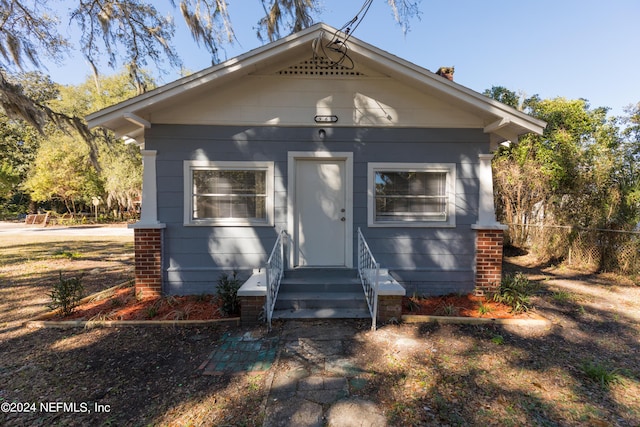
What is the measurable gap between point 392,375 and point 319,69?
4.85 m

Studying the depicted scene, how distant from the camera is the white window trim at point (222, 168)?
523 centimetres

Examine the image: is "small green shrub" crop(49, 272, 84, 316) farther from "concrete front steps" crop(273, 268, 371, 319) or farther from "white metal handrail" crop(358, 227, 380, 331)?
"white metal handrail" crop(358, 227, 380, 331)

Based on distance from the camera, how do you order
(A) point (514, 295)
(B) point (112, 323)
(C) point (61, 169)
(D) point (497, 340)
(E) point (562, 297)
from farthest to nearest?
(C) point (61, 169) → (E) point (562, 297) → (A) point (514, 295) → (B) point (112, 323) → (D) point (497, 340)

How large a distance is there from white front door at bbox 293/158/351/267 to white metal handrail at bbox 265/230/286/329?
1.20 ft

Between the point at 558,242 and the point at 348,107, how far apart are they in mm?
7376

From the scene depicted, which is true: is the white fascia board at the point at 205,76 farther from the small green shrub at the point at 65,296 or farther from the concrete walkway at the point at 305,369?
the concrete walkway at the point at 305,369

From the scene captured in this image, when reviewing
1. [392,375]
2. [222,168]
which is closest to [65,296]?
[222,168]

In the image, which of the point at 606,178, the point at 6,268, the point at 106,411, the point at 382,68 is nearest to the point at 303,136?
the point at 382,68

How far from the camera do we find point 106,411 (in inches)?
102

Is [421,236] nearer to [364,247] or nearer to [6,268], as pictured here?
[364,247]

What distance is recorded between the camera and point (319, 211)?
5406 mm

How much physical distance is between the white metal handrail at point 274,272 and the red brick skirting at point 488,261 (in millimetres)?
3570

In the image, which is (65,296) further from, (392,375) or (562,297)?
(562,297)

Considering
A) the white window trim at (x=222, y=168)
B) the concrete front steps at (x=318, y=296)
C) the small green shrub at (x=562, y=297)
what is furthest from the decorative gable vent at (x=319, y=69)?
the small green shrub at (x=562, y=297)
